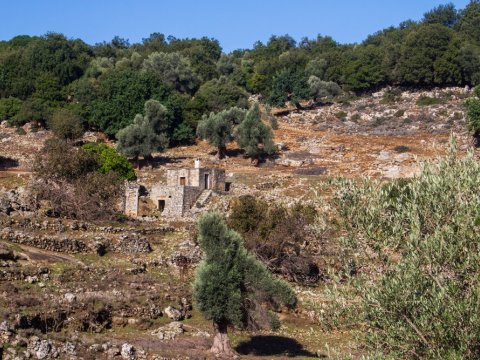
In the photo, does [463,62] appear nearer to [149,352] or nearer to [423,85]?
[423,85]

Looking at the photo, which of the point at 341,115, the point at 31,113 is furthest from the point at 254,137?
the point at 31,113

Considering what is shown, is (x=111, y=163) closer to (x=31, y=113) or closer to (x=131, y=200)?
(x=131, y=200)

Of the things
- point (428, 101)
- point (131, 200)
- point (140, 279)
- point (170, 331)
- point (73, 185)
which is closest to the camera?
point (170, 331)

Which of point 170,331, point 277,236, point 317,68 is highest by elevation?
point 317,68

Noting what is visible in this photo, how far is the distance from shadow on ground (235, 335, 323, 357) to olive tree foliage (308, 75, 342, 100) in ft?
211

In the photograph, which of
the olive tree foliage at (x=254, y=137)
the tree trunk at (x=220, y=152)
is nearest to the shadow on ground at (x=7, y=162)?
the tree trunk at (x=220, y=152)

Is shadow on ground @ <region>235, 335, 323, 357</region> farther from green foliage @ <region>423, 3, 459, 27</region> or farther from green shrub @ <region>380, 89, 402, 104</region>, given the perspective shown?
green foliage @ <region>423, 3, 459, 27</region>

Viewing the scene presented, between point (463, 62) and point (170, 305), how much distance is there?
71178 mm

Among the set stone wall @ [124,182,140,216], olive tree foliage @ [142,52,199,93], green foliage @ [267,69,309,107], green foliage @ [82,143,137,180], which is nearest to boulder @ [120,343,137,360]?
stone wall @ [124,182,140,216]

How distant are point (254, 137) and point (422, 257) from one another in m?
49.6

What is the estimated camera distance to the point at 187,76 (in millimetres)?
90375

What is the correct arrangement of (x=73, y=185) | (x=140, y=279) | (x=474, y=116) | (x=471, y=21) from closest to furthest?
(x=140, y=279), (x=73, y=185), (x=474, y=116), (x=471, y=21)

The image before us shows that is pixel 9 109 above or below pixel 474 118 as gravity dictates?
below

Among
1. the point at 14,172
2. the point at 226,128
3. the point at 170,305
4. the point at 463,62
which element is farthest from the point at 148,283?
the point at 463,62
